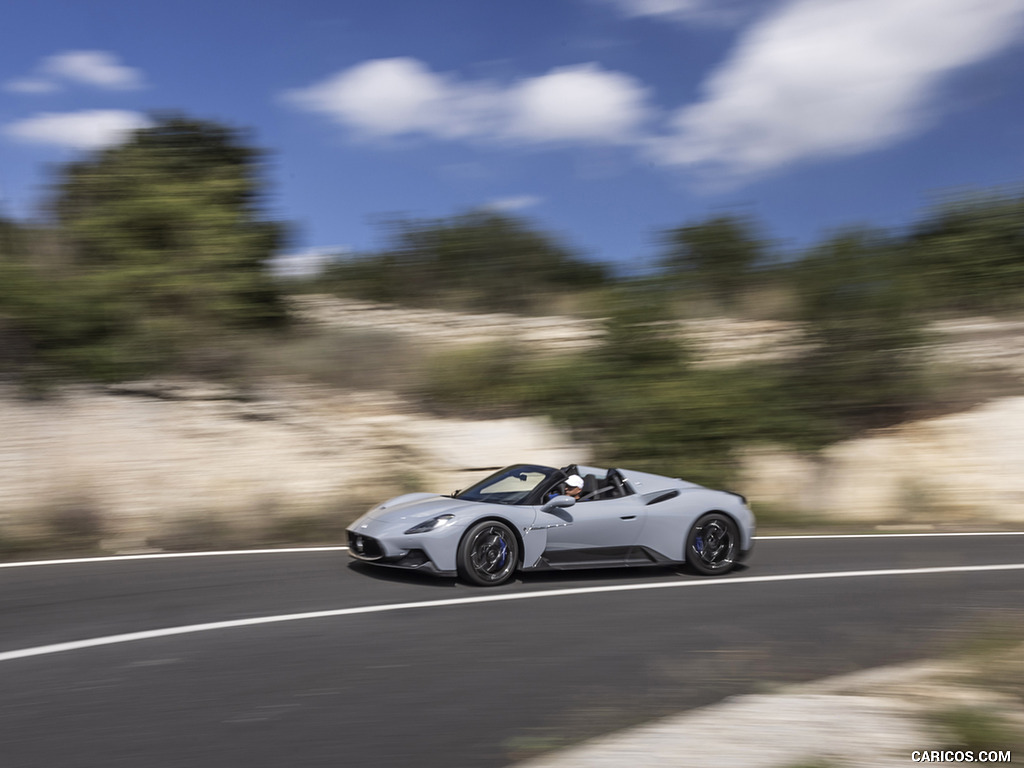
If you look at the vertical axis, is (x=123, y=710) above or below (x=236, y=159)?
below

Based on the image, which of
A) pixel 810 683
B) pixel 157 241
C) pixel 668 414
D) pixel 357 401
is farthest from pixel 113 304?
pixel 810 683

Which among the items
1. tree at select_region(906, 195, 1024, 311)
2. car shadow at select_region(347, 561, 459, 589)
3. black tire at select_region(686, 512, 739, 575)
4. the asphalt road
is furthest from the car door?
tree at select_region(906, 195, 1024, 311)

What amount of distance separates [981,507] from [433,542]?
11392 mm

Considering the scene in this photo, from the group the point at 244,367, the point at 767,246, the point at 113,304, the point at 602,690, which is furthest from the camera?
the point at 767,246

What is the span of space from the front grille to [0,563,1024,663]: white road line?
2.72ft

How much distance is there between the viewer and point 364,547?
27.0ft

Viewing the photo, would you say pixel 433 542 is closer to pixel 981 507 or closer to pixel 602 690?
pixel 602 690

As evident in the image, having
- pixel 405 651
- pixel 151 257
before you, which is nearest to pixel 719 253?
pixel 151 257

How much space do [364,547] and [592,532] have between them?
2.09m

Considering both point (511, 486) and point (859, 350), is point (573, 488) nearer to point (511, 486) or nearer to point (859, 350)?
point (511, 486)

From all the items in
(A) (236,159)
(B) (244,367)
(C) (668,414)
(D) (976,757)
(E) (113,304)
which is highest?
(A) (236,159)

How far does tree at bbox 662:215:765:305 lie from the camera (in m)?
20.2

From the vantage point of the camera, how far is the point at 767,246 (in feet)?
66.7

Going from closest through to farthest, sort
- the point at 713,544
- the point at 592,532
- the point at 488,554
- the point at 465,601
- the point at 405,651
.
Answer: the point at 405,651 → the point at 465,601 → the point at 488,554 → the point at 592,532 → the point at 713,544
